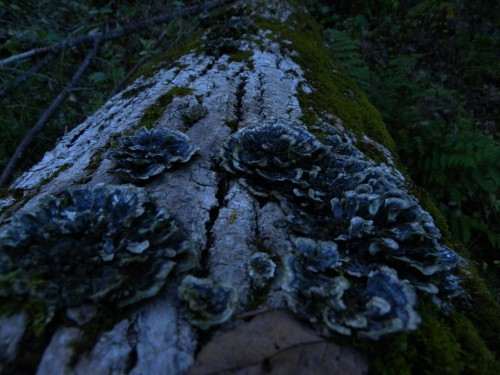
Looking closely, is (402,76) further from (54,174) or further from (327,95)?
(54,174)

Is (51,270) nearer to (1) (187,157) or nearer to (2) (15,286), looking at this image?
(2) (15,286)

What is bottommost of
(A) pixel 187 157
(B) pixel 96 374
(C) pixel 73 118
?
(B) pixel 96 374

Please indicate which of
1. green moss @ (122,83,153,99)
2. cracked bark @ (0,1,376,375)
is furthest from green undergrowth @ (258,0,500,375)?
green moss @ (122,83,153,99)

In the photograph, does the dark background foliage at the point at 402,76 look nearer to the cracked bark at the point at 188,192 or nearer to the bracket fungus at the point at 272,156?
the cracked bark at the point at 188,192

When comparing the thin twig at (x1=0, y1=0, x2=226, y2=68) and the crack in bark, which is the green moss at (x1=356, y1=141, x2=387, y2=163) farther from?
the thin twig at (x1=0, y1=0, x2=226, y2=68)

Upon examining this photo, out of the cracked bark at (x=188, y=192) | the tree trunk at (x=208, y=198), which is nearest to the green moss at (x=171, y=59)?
the tree trunk at (x=208, y=198)

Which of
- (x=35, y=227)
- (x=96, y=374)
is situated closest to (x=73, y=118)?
(x=35, y=227)

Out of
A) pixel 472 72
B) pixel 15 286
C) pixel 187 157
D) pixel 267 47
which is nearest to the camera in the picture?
pixel 15 286
